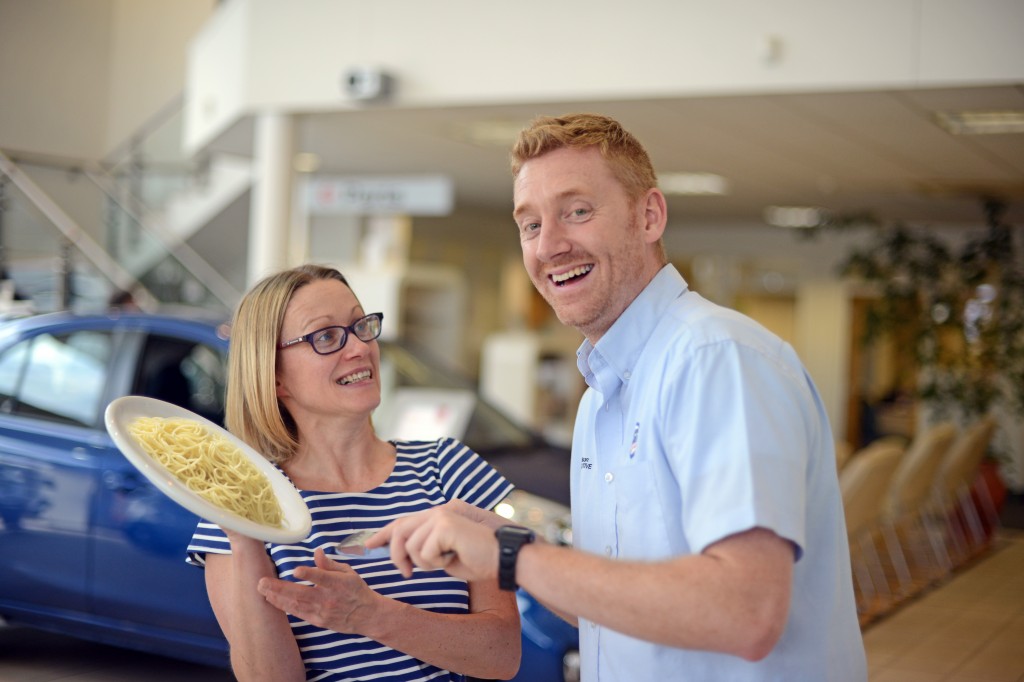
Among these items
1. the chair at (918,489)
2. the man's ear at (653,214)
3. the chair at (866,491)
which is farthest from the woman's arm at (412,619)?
the chair at (918,489)

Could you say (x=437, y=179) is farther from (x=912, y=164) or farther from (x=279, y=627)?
(x=279, y=627)

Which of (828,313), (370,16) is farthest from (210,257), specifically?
(828,313)

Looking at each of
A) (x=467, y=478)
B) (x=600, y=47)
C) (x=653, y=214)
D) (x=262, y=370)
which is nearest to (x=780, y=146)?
(x=600, y=47)

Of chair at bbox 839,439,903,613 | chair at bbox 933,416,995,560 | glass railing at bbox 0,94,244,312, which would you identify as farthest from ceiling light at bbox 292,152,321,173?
chair at bbox 933,416,995,560

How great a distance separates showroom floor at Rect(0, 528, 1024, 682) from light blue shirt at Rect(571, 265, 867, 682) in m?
3.41

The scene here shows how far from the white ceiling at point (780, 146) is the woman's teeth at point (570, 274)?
4.58m

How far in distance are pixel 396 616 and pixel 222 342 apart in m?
2.73

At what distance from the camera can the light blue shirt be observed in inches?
51.9

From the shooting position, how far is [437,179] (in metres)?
8.30

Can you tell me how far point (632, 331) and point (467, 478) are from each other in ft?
2.45

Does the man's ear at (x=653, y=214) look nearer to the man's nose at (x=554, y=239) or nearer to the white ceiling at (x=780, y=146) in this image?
the man's nose at (x=554, y=239)

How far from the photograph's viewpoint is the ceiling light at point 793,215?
12.2m

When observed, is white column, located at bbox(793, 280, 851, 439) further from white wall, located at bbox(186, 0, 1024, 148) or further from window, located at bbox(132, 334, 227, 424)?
window, located at bbox(132, 334, 227, 424)

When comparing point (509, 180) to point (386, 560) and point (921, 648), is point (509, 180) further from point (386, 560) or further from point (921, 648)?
point (386, 560)
